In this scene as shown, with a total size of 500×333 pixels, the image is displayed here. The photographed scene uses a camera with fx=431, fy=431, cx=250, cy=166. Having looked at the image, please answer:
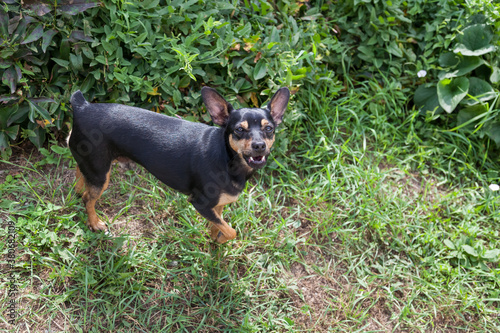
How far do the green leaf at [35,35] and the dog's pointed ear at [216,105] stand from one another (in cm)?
163

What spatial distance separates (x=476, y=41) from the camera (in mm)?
4770

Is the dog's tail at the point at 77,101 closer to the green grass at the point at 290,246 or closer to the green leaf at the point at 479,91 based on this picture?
the green grass at the point at 290,246

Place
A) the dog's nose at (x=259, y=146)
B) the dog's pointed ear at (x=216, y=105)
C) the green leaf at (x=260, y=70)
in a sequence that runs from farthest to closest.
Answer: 1. the green leaf at (x=260, y=70)
2. the dog's pointed ear at (x=216, y=105)
3. the dog's nose at (x=259, y=146)

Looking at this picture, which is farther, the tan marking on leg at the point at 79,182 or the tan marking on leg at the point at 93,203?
the tan marking on leg at the point at 79,182

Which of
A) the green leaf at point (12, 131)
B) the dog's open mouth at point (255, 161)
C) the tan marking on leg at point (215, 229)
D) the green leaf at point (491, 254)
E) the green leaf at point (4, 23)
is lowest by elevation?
the green leaf at point (491, 254)

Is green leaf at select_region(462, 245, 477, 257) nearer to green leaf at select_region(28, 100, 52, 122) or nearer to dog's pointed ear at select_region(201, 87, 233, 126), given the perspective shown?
dog's pointed ear at select_region(201, 87, 233, 126)

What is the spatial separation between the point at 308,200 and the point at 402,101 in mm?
1780

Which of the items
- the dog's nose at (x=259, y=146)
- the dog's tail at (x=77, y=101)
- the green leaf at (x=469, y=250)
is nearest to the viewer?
the dog's nose at (x=259, y=146)

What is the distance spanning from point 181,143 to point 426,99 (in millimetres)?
3119

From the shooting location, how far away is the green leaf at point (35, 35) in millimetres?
3588

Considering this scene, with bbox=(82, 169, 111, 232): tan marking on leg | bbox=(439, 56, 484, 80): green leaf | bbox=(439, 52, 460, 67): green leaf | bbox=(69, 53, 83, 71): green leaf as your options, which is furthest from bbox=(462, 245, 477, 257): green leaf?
bbox=(69, 53, 83, 71): green leaf

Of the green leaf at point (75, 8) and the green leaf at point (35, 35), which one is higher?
the green leaf at point (75, 8)

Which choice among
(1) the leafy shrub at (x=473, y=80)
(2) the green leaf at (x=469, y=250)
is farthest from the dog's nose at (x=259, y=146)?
(1) the leafy shrub at (x=473, y=80)

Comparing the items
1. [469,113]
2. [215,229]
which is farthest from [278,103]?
[469,113]
